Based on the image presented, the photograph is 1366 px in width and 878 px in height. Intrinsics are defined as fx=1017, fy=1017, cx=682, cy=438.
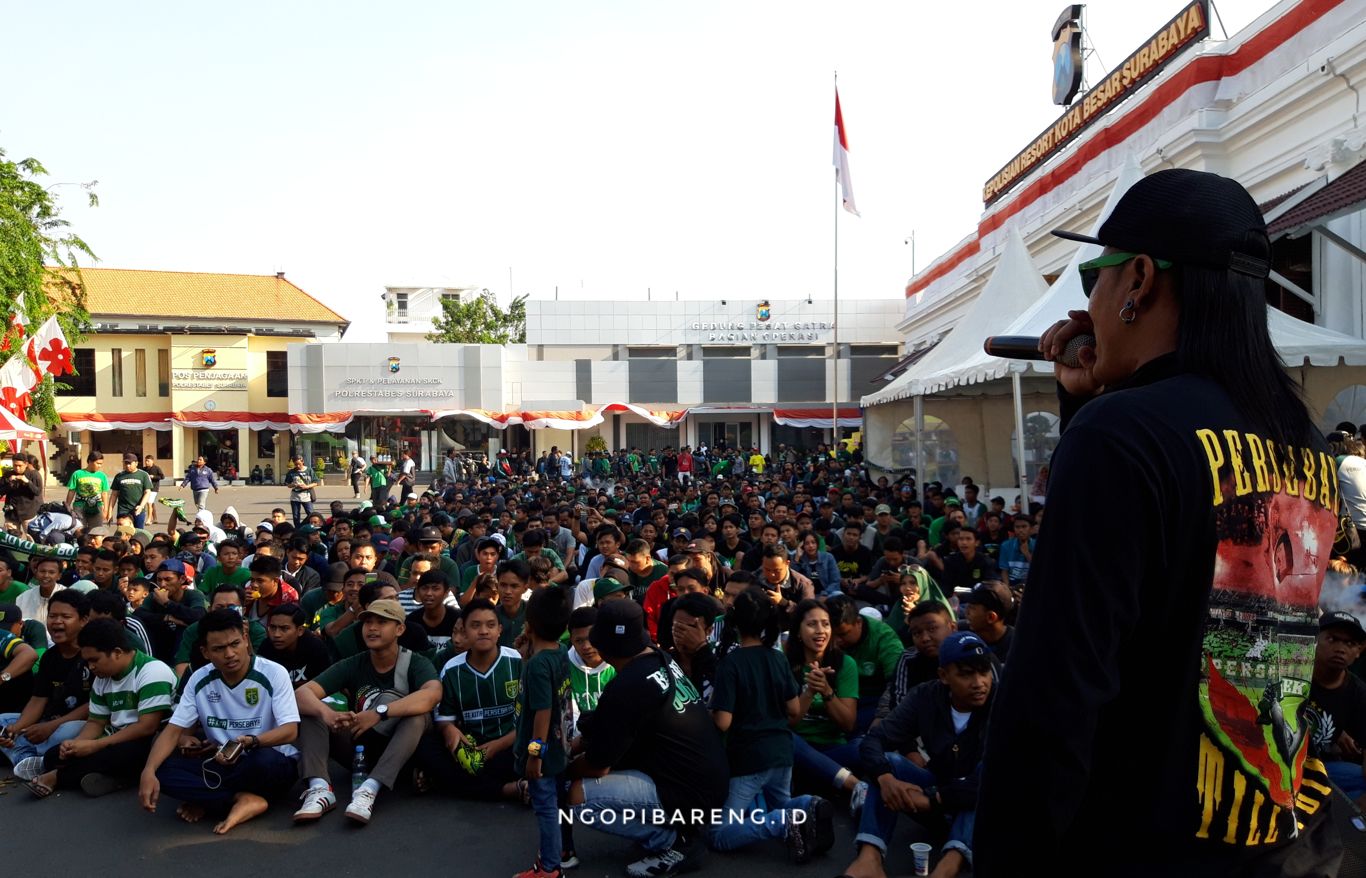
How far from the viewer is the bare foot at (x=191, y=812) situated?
5.23 meters

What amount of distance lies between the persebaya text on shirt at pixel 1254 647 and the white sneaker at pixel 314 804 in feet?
16.2

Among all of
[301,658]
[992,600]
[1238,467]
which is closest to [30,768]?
[301,658]

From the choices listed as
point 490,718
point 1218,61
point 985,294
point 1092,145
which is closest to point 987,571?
point 490,718

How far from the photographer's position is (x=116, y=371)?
39.9 m

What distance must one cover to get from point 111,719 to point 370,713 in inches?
65.2

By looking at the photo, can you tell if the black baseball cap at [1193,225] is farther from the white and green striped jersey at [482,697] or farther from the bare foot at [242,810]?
the bare foot at [242,810]

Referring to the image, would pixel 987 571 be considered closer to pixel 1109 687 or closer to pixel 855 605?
pixel 855 605

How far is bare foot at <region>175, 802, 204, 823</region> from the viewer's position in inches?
206

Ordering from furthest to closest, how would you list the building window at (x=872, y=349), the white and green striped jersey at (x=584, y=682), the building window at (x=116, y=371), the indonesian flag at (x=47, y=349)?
the building window at (x=872, y=349)
the building window at (x=116, y=371)
the indonesian flag at (x=47, y=349)
the white and green striped jersey at (x=584, y=682)

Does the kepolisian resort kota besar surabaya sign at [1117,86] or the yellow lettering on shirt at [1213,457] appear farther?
the kepolisian resort kota besar surabaya sign at [1117,86]

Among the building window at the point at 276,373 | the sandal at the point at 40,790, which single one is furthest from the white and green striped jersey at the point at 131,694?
the building window at the point at 276,373

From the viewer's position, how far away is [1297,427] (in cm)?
130

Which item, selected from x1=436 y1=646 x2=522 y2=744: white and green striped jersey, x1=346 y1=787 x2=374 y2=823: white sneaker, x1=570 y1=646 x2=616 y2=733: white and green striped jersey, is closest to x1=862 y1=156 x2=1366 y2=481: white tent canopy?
x1=570 y1=646 x2=616 y2=733: white and green striped jersey

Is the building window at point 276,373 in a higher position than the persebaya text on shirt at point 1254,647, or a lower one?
higher
